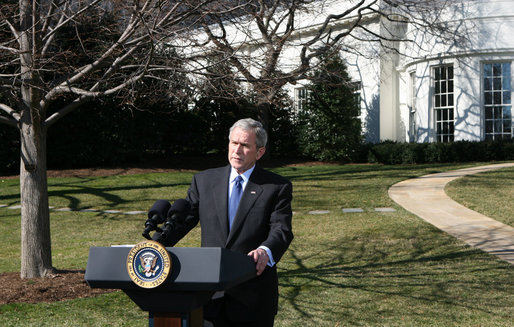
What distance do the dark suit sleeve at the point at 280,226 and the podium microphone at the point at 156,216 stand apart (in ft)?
1.73

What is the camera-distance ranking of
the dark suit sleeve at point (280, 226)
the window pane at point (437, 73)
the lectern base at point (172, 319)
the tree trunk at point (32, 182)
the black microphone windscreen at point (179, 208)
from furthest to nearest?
the window pane at point (437, 73) → the tree trunk at point (32, 182) → the dark suit sleeve at point (280, 226) → the black microphone windscreen at point (179, 208) → the lectern base at point (172, 319)

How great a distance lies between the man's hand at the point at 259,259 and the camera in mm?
2600

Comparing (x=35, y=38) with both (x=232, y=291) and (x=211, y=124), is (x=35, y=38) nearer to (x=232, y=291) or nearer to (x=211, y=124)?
(x=232, y=291)

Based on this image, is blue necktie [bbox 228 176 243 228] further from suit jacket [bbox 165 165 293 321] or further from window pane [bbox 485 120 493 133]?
window pane [bbox 485 120 493 133]

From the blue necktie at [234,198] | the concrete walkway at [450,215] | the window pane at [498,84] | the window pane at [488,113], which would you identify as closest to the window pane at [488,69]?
the window pane at [498,84]

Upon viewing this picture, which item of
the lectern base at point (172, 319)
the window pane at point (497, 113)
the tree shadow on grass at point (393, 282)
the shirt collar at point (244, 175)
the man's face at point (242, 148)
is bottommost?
the tree shadow on grass at point (393, 282)

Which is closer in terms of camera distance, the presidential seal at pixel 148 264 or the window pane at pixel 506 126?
the presidential seal at pixel 148 264

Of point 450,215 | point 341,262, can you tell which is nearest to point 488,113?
point 450,215

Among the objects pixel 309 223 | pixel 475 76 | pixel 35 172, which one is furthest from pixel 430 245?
pixel 475 76

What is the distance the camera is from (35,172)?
22.6ft

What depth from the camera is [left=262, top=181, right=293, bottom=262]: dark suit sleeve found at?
113 inches

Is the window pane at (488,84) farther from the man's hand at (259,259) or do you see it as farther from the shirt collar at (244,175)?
the man's hand at (259,259)

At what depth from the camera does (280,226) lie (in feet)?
9.93

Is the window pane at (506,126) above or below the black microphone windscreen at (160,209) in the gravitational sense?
above
